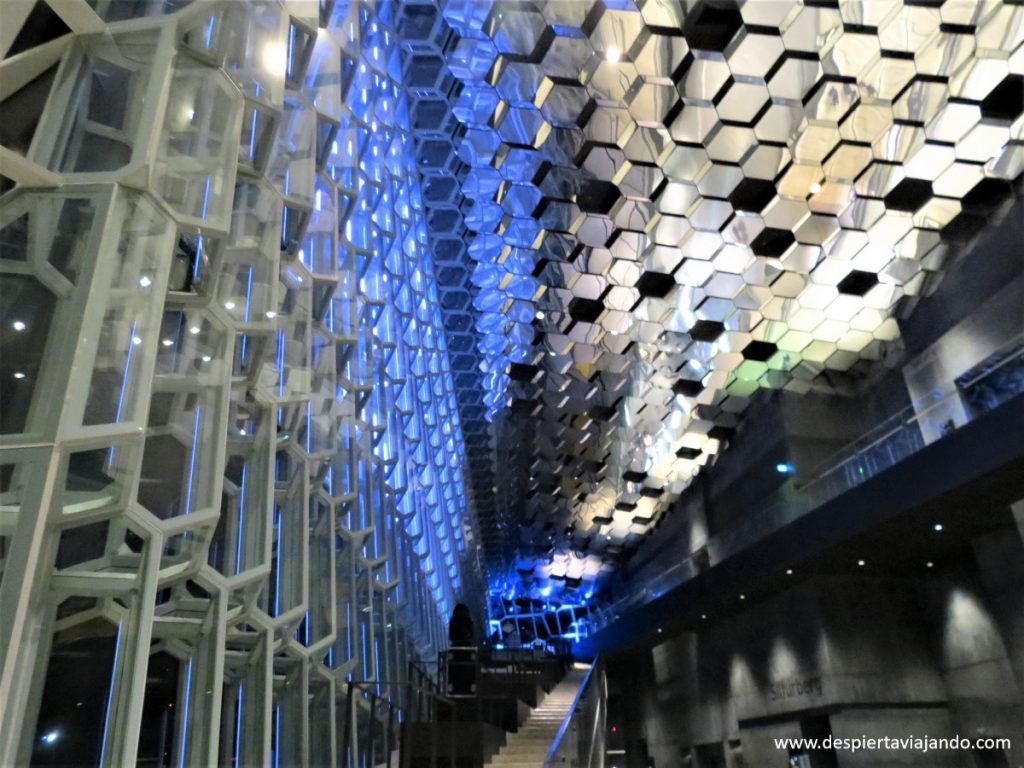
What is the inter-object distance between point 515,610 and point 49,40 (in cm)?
4355

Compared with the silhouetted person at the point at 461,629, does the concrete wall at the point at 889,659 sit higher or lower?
lower

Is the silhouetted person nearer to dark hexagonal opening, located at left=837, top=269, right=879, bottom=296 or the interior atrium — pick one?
the interior atrium

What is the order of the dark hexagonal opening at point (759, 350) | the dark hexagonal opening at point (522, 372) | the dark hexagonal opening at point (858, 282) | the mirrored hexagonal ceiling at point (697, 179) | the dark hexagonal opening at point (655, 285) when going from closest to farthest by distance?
the mirrored hexagonal ceiling at point (697, 179)
the dark hexagonal opening at point (858, 282)
the dark hexagonal opening at point (655, 285)
the dark hexagonal opening at point (759, 350)
the dark hexagonal opening at point (522, 372)

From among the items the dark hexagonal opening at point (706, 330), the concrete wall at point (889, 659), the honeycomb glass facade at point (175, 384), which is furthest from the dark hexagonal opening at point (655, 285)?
the honeycomb glass facade at point (175, 384)

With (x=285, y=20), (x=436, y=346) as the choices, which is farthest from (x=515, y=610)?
(x=285, y=20)

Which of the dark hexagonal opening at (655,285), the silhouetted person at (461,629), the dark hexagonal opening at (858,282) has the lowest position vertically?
the silhouetted person at (461,629)

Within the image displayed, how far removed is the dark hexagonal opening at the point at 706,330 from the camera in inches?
555

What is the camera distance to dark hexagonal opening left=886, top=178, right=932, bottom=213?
10.8 m

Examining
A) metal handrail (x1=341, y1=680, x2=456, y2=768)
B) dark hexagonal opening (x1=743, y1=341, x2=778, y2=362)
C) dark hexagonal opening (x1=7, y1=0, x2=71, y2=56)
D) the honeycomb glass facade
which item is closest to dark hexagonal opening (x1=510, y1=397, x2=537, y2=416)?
dark hexagonal opening (x1=743, y1=341, x2=778, y2=362)

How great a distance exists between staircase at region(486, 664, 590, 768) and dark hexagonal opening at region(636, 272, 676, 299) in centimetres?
700

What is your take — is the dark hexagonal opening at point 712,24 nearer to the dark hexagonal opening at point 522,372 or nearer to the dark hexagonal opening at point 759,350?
the dark hexagonal opening at point 759,350

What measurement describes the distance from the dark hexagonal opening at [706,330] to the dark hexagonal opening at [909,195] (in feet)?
12.5

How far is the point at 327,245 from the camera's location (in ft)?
25.8

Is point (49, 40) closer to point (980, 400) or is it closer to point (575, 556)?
point (980, 400)
